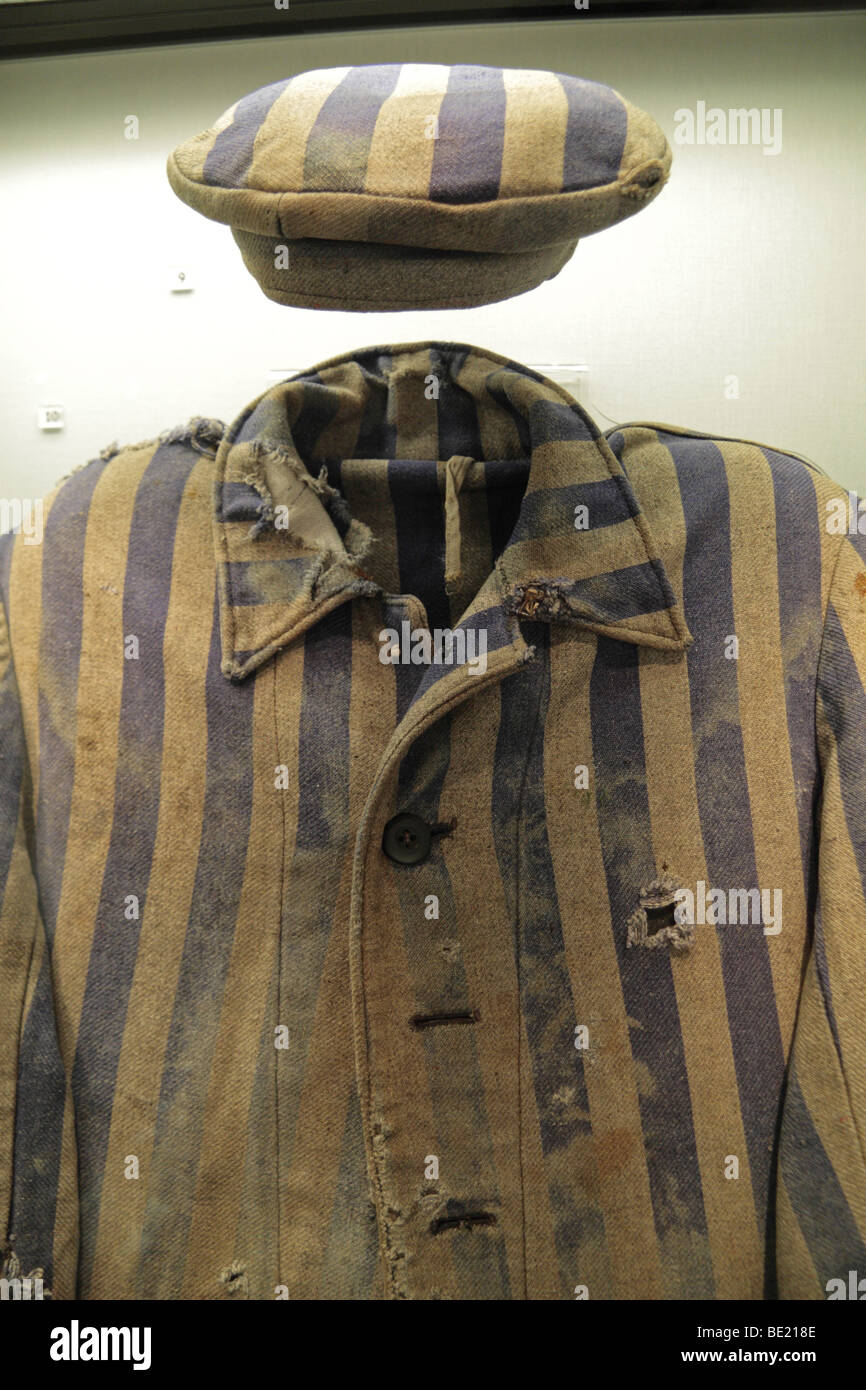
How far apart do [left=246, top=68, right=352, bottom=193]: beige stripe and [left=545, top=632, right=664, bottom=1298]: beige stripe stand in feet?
1.29

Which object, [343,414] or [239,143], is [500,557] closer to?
[343,414]

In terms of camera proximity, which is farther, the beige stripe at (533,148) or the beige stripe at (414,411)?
the beige stripe at (414,411)

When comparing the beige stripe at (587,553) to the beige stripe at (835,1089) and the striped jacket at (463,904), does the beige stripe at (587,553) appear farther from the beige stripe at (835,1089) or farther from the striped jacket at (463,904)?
the beige stripe at (835,1089)

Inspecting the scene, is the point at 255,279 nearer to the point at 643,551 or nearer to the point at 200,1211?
the point at 643,551

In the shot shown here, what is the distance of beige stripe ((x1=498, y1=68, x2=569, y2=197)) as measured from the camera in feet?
1.98

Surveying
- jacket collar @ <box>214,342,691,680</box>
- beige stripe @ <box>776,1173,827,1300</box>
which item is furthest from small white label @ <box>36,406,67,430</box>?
beige stripe @ <box>776,1173,827,1300</box>

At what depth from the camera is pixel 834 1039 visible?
71 centimetres

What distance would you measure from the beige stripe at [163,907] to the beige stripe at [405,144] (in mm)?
320

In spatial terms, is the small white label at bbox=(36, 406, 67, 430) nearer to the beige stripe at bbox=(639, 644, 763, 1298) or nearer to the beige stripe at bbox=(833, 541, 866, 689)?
the beige stripe at bbox=(639, 644, 763, 1298)

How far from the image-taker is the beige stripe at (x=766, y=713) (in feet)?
2.46

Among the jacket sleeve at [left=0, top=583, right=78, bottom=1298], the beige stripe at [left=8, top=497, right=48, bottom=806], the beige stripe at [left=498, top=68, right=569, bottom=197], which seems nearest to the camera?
the beige stripe at [left=498, top=68, right=569, bottom=197]

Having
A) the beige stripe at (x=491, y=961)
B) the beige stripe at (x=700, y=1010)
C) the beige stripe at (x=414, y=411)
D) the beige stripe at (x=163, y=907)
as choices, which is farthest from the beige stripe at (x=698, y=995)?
the beige stripe at (x=163, y=907)

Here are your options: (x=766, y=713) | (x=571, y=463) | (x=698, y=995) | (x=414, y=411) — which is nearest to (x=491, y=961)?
(x=698, y=995)

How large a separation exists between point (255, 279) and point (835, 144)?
407mm
